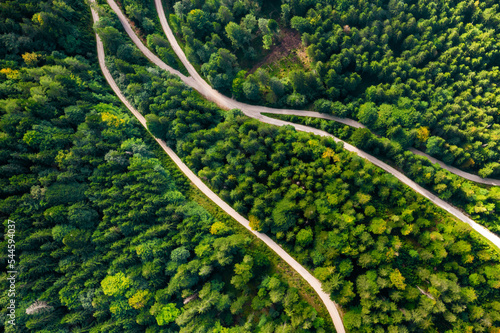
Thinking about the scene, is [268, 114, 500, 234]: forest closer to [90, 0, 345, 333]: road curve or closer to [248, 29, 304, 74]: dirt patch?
[248, 29, 304, 74]: dirt patch

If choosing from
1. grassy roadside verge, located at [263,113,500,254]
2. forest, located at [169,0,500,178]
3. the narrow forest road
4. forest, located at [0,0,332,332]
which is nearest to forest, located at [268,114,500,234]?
grassy roadside verge, located at [263,113,500,254]

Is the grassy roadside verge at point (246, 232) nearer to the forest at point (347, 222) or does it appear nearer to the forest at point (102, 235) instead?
the forest at point (102, 235)

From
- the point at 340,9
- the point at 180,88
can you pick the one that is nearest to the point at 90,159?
the point at 180,88

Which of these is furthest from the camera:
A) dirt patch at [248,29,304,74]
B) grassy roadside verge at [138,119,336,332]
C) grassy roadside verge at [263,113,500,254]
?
dirt patch at [248,29,304,74]

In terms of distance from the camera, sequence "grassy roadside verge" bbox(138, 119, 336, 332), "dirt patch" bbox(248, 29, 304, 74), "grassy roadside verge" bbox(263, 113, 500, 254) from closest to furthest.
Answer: "grassy roadside verge" bbox(138, 119, 336, 332) → "grassy roadside verge" bbox(263, 113, 500, 254) → "dirt patch" bbox(248, 29, 304, 74)

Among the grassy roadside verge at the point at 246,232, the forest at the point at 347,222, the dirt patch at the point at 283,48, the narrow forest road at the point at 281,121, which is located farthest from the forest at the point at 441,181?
the grassy roadside verge at the point at 246,232

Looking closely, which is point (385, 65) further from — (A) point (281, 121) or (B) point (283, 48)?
(A) point (281, 121)

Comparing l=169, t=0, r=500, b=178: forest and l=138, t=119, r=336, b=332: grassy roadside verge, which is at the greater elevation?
l=169, t=0, r=500, b=178: forest
